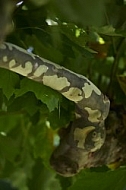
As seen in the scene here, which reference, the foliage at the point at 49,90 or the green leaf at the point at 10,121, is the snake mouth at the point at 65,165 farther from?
the green leaf at the point at 10,121

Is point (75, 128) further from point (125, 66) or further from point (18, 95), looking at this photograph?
point (125, 66)

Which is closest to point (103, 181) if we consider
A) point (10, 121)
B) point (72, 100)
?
point (72, 100)

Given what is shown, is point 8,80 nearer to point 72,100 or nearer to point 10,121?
point 72,100

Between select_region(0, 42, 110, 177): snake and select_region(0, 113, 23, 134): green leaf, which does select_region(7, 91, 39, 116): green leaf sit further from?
select_region(0, 113, 23, 134): green leaf

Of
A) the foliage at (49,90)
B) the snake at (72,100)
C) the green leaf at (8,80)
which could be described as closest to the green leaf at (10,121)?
the foliage at (49,90)

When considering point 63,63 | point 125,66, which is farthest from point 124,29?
point 125,66

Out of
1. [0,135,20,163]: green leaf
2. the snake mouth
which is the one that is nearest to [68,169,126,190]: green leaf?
the snake mouth

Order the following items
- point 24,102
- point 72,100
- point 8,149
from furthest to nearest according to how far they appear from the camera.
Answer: point 8,149, point 24,102, point 72,100
